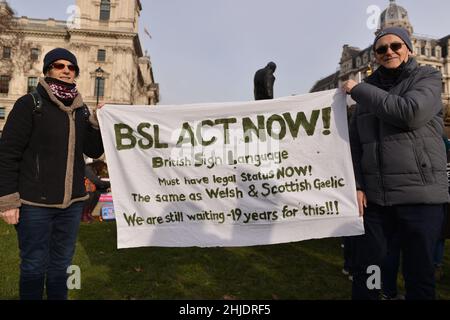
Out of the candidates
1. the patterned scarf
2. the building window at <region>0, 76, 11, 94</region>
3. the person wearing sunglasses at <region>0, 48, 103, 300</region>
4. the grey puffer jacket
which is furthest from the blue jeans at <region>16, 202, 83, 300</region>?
the building window at <region>0, 76, 11, 94</region>

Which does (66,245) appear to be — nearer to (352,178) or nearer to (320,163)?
(320,163)

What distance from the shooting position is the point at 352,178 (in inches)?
124

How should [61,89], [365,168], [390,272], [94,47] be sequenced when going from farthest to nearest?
1. [94,47]
2. [390,272]
3. [61,89]
4. [365,168]

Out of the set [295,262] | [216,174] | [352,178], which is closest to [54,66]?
[216,174]

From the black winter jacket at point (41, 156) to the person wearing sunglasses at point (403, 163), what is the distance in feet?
7.84

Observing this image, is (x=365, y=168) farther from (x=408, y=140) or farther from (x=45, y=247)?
(x=45, y=247)

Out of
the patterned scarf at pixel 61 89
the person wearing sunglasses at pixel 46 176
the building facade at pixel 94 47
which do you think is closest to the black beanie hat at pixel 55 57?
the person wearing sunglasses at pixel 46 176

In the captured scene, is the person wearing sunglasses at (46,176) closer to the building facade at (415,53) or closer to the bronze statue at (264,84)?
the bronze statue at (264,84)

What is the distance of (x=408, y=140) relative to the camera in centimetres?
239

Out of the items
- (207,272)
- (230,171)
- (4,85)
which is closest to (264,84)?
(230,171)

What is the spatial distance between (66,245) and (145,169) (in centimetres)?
101

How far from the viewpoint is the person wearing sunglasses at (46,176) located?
105 inches

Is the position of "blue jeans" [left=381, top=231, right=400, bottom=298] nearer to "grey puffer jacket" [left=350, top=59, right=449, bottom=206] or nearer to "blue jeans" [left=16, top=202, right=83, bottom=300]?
"grey puffer jacket" [left=350, top=59, right=449, bottom=206]

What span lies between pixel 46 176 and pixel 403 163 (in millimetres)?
2758
